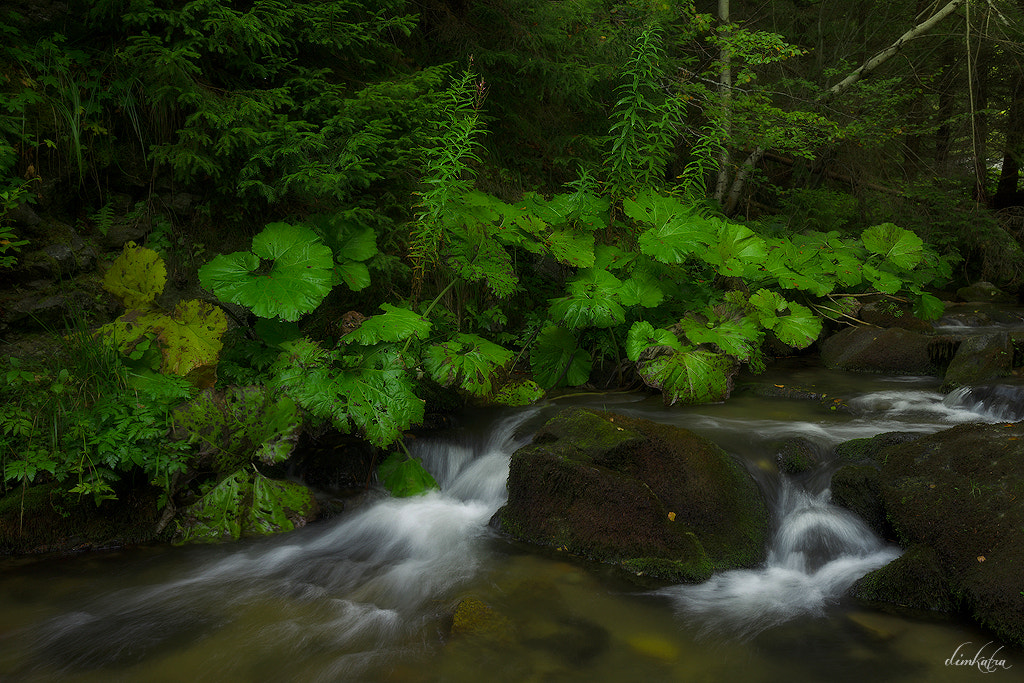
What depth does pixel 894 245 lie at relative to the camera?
21.9ft

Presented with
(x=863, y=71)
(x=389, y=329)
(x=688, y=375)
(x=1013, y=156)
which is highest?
(x=863, y=71)

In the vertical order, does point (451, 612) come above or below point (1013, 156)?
below

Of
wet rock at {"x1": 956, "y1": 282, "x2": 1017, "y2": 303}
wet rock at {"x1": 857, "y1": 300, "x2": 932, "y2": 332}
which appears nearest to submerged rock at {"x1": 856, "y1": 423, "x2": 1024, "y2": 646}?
wet rock at {"x1": 857, "y1": 300, "x2": 932, "y2": 332}

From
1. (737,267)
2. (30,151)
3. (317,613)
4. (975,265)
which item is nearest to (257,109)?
(30,151)

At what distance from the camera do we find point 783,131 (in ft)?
23.4

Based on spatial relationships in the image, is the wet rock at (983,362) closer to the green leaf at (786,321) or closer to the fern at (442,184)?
the green leaf at (786,321)

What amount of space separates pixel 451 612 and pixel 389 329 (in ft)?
5.67

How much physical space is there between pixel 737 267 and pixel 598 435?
8.53 ft

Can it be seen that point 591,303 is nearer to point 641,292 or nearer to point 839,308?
point 641,292

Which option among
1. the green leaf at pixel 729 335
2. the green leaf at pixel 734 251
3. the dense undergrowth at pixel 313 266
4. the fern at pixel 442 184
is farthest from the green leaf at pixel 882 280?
the fern at pixel 442 184

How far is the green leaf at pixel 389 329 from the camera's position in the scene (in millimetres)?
3951

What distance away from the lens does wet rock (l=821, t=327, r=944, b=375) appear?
21.2 ft

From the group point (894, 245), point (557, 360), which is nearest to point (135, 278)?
point (557, 360)

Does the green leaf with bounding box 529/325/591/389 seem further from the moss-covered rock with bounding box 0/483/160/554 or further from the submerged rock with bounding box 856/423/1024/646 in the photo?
the moss-covered rock with bounding box 0/483/160/554
